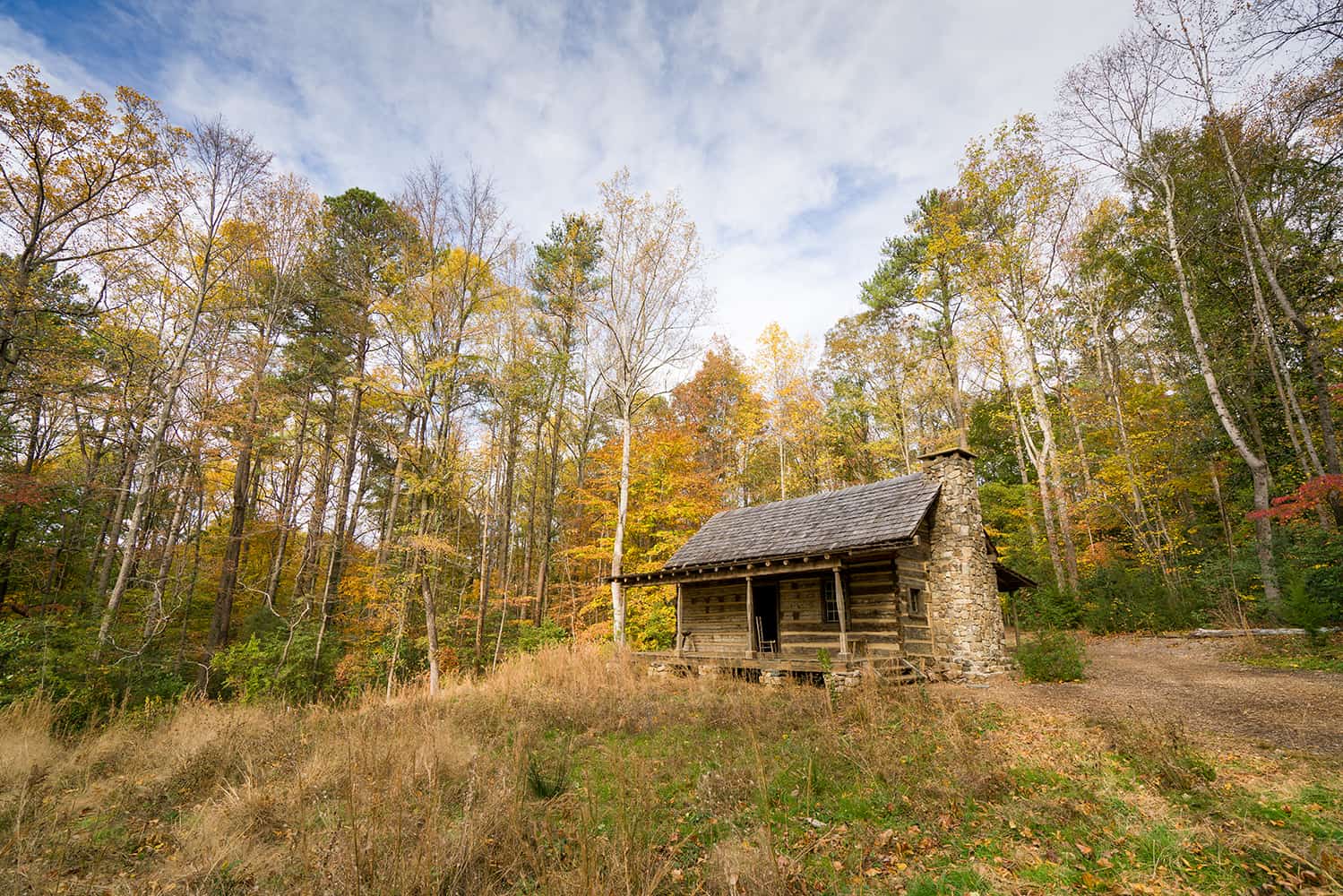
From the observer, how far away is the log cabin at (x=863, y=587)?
1259 centimetres

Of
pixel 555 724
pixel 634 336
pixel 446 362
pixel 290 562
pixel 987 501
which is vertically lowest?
pixel 555 724

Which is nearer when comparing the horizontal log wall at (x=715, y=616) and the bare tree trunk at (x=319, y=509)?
the horizontal log wall at (x=715, y=616)

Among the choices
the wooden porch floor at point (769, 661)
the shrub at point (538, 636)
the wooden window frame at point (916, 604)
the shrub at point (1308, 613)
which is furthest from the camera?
the shrub at point (538, 636)

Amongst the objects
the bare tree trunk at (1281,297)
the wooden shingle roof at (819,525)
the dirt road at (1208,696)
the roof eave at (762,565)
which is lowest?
the dirt road at (1208,696)

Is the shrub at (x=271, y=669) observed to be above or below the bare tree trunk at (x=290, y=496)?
below

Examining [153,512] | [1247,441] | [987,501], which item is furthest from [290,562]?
[1247,441]

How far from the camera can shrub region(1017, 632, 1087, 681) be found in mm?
11016

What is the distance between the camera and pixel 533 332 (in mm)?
22688

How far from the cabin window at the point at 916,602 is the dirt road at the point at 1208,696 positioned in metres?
2.13

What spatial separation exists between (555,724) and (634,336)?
44.7 feet

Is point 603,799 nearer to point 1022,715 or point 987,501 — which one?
point 1022,715

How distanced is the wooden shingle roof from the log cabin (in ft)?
0.17

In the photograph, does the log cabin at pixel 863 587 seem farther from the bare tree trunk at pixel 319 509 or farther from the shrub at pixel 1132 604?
the bare tree trunk at pixel 319 509

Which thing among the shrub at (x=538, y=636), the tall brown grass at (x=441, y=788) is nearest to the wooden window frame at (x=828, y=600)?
the tall brown grass at (x=441, y=788)
